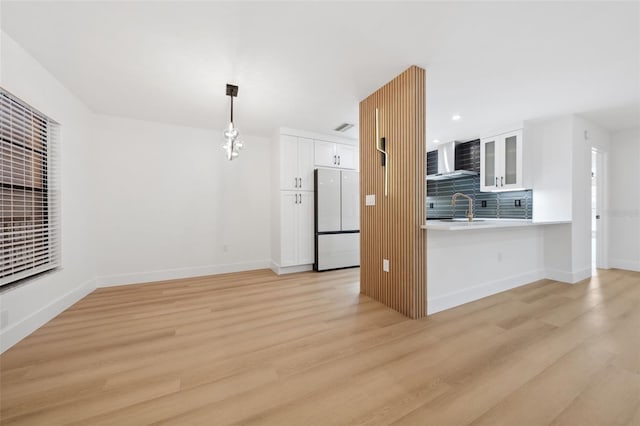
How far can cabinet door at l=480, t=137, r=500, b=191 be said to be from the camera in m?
4.20

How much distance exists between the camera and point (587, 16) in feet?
5.84

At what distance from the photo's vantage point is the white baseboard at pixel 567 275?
140 inches

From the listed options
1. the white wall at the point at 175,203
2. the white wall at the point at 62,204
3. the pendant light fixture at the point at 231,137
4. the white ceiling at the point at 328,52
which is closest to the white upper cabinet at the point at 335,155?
the white wall at the point at 175,203

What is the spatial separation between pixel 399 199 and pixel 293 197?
2.16 meters

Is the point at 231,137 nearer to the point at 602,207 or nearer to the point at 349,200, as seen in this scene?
the point at 349,200

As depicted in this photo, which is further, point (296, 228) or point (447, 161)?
point (447, 161)

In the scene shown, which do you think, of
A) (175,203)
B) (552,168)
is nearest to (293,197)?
(175,203)

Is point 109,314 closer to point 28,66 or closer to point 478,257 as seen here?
point 28,66

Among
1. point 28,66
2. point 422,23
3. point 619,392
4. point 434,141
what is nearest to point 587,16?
point 422,23

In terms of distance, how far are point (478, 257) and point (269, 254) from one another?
335 cm

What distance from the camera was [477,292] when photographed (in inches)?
113

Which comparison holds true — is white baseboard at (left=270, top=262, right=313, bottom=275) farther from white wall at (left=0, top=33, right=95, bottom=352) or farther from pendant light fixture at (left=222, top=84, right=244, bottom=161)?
white wall at (left=0, top=33, right=95, bottom=352)

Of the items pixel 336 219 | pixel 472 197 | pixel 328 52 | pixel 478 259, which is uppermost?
pixel 328 52

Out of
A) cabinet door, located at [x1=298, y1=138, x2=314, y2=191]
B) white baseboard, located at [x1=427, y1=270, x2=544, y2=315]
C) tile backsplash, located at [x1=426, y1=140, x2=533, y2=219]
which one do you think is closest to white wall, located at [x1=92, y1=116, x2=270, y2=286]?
cabinet door, located at [x1=298, y1=138, x2=314, y2=191]
